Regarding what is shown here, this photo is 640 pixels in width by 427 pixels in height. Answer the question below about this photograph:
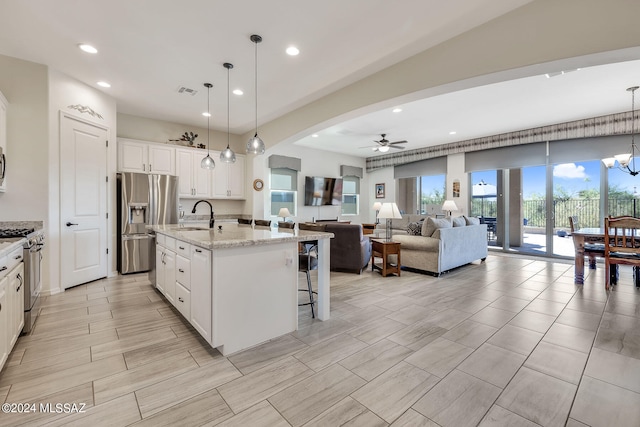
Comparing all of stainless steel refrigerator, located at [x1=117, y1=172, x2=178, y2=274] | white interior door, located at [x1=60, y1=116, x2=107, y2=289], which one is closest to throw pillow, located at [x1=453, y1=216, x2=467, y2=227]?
stainless steel refrigerator, located at [x1=117, y1=172, x2=178, y2=274]

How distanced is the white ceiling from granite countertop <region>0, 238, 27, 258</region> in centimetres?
208

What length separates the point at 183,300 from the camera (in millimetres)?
2613

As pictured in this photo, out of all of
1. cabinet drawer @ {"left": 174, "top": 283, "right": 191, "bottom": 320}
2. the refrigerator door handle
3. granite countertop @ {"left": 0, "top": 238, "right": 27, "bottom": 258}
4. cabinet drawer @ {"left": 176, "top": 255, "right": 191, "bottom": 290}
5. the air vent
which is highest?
the air vent

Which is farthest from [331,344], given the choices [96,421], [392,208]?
[392,208]

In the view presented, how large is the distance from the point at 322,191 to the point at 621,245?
606 cm

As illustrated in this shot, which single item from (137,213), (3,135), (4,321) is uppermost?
(3,135)

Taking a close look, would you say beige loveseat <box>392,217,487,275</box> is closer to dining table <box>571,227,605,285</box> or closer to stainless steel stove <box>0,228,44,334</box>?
dining table <box>571,227,605,285</box>

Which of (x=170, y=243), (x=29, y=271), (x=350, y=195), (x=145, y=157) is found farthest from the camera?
(x=350, y=195)

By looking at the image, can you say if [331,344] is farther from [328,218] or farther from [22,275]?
[328,218]

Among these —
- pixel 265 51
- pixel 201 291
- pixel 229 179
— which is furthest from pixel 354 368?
pixel 229 179

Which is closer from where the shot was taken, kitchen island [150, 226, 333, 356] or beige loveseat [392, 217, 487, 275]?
kitchen island [150, 226, 333, 356]

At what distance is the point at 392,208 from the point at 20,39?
5.17m

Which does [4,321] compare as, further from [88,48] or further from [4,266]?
[88,48]

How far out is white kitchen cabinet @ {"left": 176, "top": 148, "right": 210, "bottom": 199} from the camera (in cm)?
559
